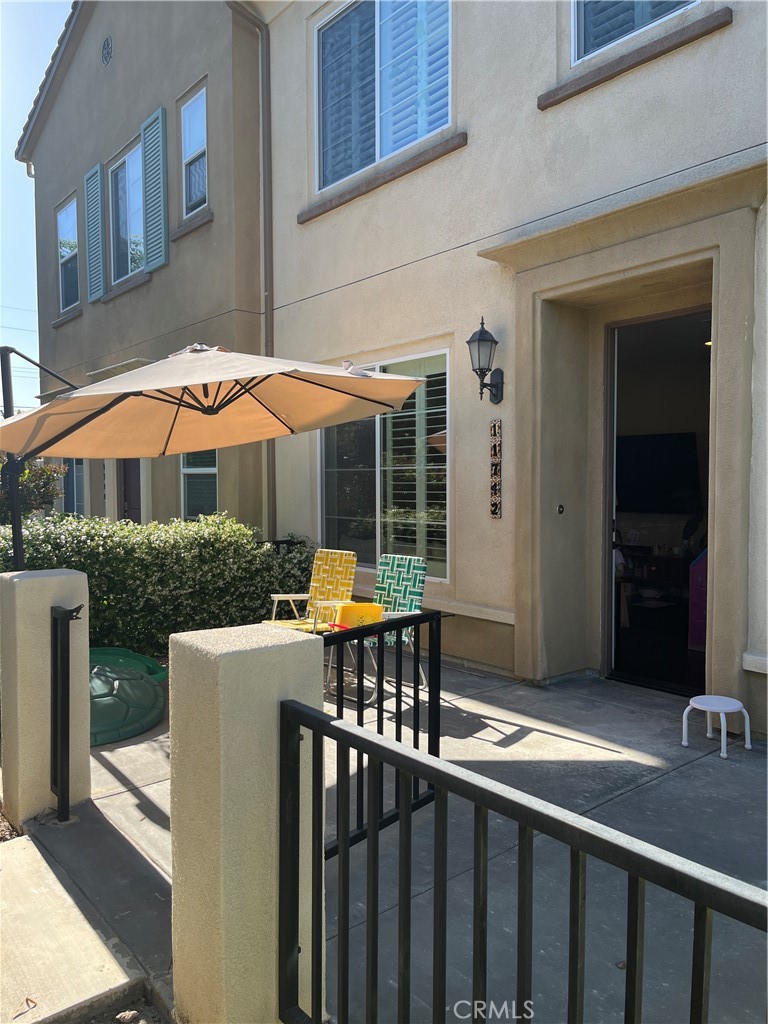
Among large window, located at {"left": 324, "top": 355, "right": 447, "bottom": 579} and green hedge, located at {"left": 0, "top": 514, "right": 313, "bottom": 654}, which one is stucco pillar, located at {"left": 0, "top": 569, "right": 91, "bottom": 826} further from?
large window, located at {"left": 324, "top": 355, "right": 447, "bottom": 579}

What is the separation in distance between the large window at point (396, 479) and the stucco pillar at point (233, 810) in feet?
15.9

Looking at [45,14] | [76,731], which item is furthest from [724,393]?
[45,14]

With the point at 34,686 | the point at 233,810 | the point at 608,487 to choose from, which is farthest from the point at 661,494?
the point at 233,810

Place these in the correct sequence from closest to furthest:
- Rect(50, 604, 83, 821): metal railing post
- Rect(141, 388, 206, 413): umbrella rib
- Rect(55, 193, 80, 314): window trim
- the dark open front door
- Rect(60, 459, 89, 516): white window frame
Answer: Rect(50, 604, 83, 821): metal railing post
Rect(141, 388, 206, 413): umbrella rib
the dark open front door
Rect(55, 193, 80, 314): window trim
Rect(60, 459, 89, 516): white window frame

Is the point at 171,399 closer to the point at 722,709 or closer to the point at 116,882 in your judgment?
the point at 116,882

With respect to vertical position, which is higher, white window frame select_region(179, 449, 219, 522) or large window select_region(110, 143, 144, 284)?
large window select_region(110, 143, 144, 284)

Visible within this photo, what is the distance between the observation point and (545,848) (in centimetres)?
325

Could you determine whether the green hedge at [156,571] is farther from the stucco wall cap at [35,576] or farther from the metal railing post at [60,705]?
the metal railing post at [60,705]

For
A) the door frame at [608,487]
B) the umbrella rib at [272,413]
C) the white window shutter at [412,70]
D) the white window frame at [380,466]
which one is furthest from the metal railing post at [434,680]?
the white window shutter at [412,70]

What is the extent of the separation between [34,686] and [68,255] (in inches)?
486

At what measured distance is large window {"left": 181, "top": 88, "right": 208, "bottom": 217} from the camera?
9617 millimetres

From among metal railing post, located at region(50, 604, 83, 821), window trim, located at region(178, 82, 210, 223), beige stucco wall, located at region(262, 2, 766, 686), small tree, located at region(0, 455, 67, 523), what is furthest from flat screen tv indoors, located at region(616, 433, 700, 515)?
small tree, located at region(0, 455, 67, 523)

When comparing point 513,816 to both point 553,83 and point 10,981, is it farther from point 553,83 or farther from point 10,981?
point 553,83

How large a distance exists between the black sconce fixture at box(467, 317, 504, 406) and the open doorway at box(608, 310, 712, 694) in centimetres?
172
